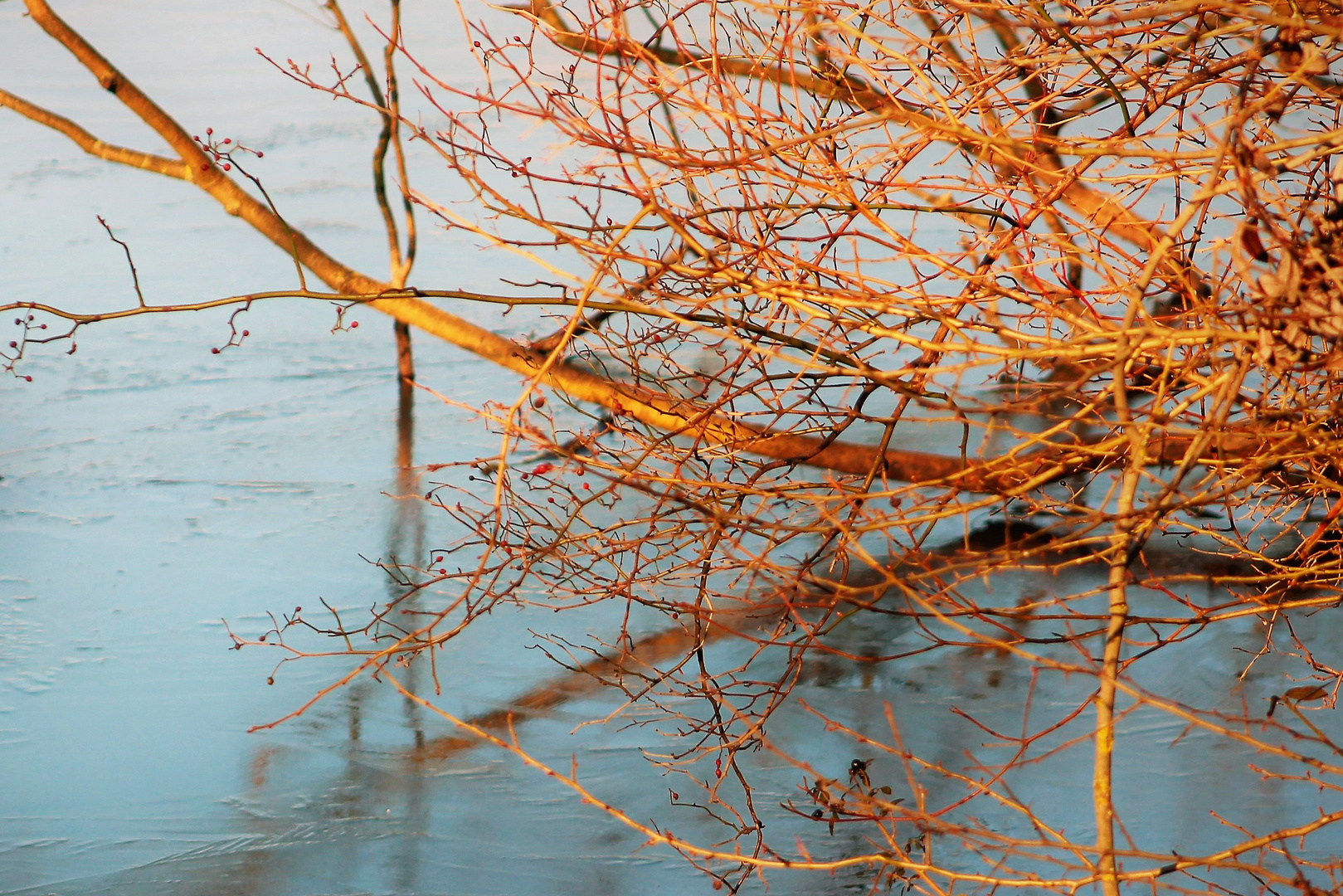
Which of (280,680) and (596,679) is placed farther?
(280,680)

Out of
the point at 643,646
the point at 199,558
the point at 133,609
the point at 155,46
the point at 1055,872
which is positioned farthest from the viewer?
the point at 155,46

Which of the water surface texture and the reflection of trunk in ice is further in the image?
the reflection of trunk in ice

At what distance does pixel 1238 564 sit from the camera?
208 inches

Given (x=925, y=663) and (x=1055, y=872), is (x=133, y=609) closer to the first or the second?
(x=925, y=663)

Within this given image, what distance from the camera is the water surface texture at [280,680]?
3.38 metres

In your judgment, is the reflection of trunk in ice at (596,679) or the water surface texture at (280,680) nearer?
the water surface texture at (280,680)

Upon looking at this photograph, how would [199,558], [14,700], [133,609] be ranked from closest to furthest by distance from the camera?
[14,700], [133,609], [199,558]

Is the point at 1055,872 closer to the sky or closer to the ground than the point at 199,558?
closer to the ground

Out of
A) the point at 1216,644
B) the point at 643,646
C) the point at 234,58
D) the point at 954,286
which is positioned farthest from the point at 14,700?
the point at 234,58

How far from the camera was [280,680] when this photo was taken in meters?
4.39

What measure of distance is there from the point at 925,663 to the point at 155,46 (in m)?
11.6

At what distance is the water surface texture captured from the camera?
338 centimetres

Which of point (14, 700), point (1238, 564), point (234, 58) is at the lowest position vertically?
point (14, 700)

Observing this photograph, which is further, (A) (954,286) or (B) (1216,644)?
(A) (954,286)
